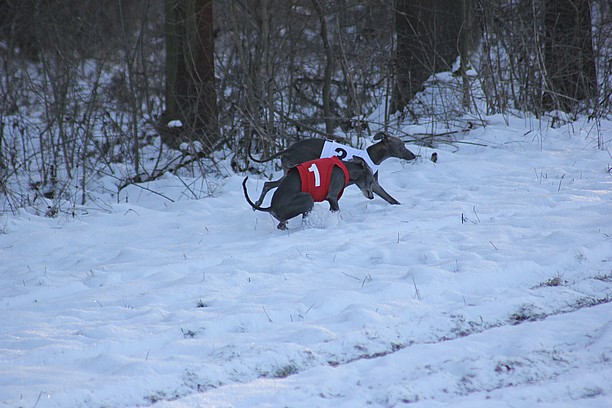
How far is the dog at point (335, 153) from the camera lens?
325 inches

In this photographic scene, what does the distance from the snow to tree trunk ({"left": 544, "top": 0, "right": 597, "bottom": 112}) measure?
3623 millimetres

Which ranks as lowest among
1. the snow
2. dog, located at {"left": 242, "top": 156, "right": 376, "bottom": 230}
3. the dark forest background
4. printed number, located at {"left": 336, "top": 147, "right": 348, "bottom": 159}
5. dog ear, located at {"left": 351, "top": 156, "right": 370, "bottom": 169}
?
the snow

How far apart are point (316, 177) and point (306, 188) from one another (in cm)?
17

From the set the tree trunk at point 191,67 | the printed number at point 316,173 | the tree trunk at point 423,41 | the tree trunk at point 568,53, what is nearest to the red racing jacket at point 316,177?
the printed number at point 316,173

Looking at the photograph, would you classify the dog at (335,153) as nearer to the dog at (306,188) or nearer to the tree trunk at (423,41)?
the dog at (306,188)

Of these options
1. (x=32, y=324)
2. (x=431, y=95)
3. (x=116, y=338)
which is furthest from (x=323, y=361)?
(x=431, y=95)

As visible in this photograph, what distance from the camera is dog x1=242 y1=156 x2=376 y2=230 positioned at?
7320 millimetres

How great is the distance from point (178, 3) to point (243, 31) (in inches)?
46.9

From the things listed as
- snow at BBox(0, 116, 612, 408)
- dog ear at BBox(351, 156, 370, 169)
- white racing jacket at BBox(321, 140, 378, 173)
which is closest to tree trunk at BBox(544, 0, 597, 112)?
snow at BBox(0, 116, 612, 408)

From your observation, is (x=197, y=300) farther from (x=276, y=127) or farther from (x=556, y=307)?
(x=276, y=127)

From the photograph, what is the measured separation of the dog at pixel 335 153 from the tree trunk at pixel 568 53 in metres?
4.08

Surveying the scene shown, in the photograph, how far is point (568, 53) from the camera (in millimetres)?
11945


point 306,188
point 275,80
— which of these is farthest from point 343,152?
point 275,80

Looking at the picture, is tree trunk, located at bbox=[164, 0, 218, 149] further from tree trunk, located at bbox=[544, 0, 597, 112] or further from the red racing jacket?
tree trunk, located at bbox=[544, 0, 597, 112]
